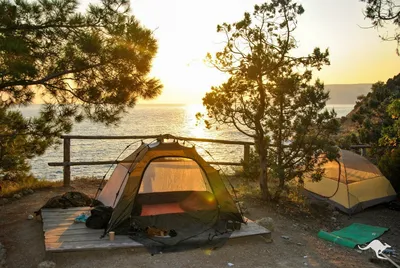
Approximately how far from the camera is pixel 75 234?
571 centimetres

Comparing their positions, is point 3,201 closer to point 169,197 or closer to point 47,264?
point 169,197

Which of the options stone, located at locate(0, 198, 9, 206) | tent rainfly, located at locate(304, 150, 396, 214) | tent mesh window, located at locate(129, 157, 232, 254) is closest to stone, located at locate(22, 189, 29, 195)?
stone, located at locate(0, 198, 9, 206)

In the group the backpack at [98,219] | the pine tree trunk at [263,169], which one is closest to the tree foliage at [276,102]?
the pine tree trunk at [263,169]

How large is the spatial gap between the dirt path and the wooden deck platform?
11 cm

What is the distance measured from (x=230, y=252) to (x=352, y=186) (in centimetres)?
446

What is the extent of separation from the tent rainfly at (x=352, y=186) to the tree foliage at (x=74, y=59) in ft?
16.8

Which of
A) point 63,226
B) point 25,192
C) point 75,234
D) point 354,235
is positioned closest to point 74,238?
point 75,234

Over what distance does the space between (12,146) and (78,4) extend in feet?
15.9

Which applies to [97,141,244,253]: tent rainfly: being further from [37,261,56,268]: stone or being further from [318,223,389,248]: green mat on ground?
[318,223,389,248]: green mat on ground

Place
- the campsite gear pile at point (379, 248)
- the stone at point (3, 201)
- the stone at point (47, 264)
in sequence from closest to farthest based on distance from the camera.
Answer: the stone at point (47, 264) → the campsite gear pile at point (379, 248) → the stone at point (3, 201)

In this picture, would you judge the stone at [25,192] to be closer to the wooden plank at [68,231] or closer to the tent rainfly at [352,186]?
the wooden plank at [68,231]

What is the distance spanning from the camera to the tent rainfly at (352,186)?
27.9ft

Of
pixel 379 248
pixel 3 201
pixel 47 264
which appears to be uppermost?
pixel 47 264

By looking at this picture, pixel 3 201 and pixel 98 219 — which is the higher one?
pixel 98 219
